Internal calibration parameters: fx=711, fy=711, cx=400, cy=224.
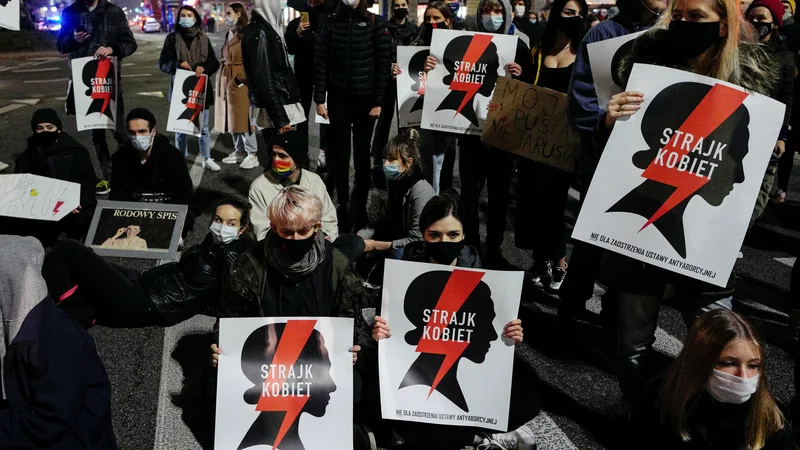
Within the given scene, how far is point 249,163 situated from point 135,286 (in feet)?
A: 15.1

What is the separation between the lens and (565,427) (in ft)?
10.9

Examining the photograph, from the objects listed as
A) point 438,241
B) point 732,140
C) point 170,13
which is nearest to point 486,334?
point 438,241

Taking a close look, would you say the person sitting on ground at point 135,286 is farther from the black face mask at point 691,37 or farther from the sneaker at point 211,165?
the sneaker at point 211,165

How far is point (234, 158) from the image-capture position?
27.2ft

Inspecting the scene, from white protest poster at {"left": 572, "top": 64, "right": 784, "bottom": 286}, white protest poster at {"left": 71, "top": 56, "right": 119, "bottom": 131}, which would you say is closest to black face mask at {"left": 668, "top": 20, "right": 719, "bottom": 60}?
white protest poster at {"left": 572, "top": 64, "right": 784, "bottom": 286}

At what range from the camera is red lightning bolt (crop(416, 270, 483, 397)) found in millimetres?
2961

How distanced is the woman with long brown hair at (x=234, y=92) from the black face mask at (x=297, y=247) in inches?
182

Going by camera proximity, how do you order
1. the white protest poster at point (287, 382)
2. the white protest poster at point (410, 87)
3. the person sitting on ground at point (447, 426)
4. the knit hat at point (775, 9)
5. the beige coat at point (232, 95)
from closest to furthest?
1. the white protest poster at point (287, 382)
2. the person sitting on ground at point (447, 426)
3. the knit hat at point (775, 9)
4. the white protest poster at point (410, 87)
5. the beige coat at point (232, 95)

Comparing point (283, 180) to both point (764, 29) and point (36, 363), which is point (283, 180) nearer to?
point (36, 363)

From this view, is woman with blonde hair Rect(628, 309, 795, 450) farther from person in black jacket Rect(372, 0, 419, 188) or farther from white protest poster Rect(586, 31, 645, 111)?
person in black jacket Rect(372, 0, 419, 188)

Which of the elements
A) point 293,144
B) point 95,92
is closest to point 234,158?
point 95,92

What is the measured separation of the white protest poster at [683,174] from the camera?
253cm

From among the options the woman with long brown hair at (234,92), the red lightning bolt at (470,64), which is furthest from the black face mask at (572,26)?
the woman with long brown hair at (234,92)

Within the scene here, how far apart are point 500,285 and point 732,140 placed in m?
1.03
